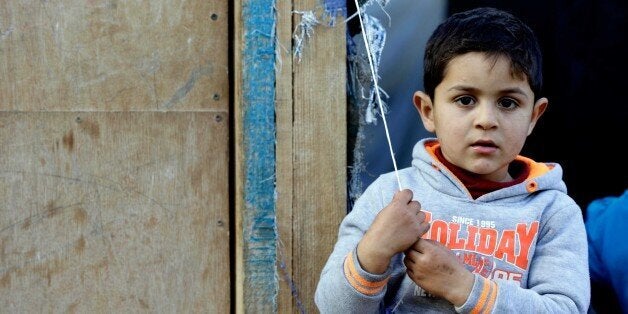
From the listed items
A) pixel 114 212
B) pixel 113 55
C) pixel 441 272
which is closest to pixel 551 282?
pixel 441 272

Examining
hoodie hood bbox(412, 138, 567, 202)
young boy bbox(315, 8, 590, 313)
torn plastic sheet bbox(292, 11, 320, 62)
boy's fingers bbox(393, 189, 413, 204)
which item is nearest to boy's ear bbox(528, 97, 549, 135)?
young boy bbox(315, 8, 590, 313)

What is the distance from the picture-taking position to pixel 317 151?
8.12 feet

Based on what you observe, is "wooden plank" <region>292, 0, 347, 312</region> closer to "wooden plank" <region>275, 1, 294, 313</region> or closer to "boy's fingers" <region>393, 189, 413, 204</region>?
"wooden plank" <region>275, 1, 294, 313</region>

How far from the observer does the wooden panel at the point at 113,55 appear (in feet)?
7.80

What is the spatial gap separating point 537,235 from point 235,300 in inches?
36.7

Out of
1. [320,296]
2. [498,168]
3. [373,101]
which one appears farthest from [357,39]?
[320,296]

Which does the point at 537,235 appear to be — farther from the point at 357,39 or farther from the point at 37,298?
the point at 37,298

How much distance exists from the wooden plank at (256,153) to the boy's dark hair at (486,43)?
47 cm

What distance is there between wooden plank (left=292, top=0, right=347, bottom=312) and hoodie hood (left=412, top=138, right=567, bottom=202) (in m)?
0.34

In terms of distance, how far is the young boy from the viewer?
1.92 m

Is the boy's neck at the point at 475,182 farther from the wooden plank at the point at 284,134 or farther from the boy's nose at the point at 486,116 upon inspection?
the wooden plank at the point at 284,134

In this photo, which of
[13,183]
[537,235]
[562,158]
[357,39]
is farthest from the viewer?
[562,158]

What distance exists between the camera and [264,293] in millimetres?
2492

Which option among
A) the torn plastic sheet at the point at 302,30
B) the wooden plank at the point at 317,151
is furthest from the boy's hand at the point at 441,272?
the torn plastic sheet at the point at 302,30
